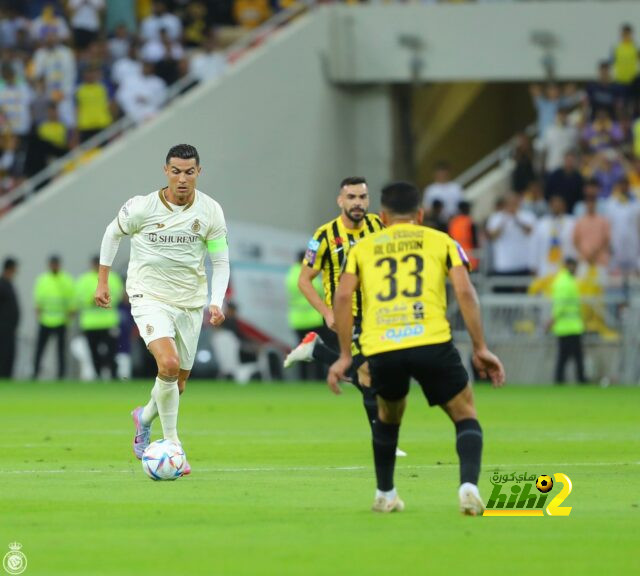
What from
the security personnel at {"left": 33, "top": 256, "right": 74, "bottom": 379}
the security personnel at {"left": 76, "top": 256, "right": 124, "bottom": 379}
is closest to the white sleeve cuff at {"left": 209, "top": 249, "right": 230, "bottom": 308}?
the security personnel at {"left": 76, "top": 256, "right": 124, "bottom": 379}

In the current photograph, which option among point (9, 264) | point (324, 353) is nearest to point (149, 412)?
point (324, 353)

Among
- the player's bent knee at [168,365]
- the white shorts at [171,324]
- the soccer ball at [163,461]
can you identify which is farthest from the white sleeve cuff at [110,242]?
the soccer ball at [163,461]

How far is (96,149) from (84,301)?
179 inches

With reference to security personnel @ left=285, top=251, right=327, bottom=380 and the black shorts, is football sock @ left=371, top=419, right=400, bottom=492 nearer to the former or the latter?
the black shorts

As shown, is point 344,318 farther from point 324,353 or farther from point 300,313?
point 300,313

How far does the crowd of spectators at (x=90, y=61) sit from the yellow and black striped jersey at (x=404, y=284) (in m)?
23.3

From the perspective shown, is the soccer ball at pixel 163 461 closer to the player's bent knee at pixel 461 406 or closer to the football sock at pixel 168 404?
the football sock at pixel 168 404

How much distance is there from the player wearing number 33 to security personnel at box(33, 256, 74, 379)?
2005cm

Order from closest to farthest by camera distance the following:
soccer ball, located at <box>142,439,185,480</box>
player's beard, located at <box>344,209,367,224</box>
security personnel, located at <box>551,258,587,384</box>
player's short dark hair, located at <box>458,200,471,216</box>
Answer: soccer ball, located at <box>142,439,185,480</box> < player's beard, located at <box>344,209,367,224</box> < security personnel, located at <box>551,258,587,384</box> < player's short dark hair, located at <box>458,200,471,216</box>

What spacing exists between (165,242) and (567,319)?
14.9 metres

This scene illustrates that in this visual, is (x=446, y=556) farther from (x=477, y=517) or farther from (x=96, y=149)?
(x=96, y=149)

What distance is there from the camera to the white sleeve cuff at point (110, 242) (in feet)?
43.0

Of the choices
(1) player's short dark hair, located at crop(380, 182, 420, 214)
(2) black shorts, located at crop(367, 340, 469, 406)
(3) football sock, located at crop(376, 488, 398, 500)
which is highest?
(1) player's short dark hair, located at crop(380, 182, 420, 214)

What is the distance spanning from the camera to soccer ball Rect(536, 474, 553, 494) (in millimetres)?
10812
